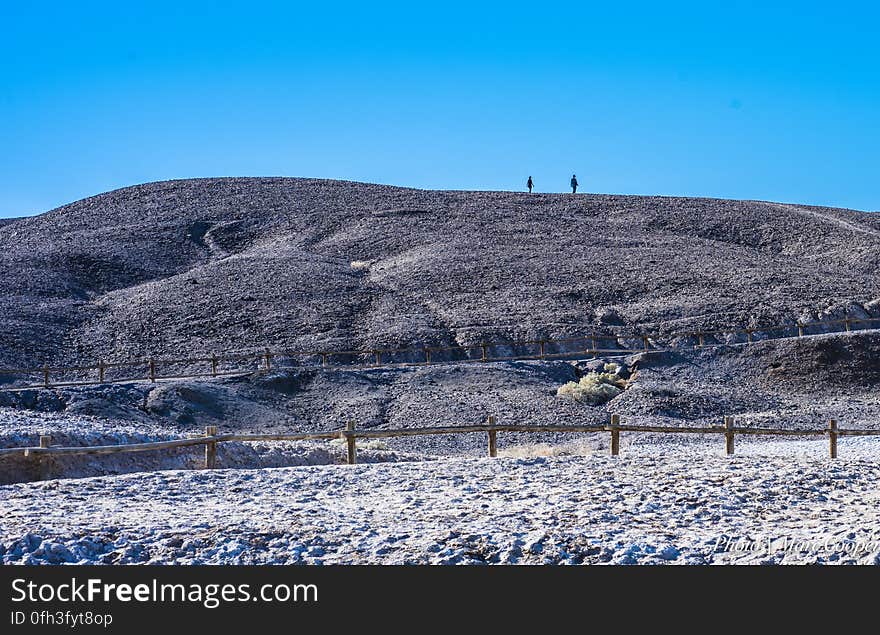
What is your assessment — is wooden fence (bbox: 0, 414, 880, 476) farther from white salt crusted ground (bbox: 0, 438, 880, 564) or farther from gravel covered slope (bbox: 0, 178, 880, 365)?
gravel covered slope (bbox: 0, 178, 880, 365)

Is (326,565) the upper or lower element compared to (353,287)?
lower

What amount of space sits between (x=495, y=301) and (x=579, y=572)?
4171 cm

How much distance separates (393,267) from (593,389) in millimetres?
29102

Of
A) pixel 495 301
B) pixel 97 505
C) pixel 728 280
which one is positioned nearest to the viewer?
pixel 97 505

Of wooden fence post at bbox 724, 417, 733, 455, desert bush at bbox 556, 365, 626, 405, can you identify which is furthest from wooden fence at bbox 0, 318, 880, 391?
wooden fence post at bbox 724, 417, 733, 455

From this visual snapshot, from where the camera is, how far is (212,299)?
51.6m

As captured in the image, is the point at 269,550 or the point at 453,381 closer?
the point at 269,550

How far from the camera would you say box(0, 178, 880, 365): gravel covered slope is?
Answer: 45625 millimetres

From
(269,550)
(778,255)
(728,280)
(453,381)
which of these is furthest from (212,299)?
(269,550)

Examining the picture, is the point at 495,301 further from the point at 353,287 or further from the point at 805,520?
the point at 805,520

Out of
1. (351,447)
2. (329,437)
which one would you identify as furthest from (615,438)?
(329,437)

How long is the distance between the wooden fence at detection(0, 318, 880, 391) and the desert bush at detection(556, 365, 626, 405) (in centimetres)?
414

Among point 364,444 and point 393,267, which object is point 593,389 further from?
point 393,267

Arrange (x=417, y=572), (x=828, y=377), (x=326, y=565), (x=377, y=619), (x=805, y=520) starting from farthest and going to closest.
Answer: (x=828, y=377), (x=805, y=520), (x=326, y=565), (x=417, y=572), (x=377, y=619)
